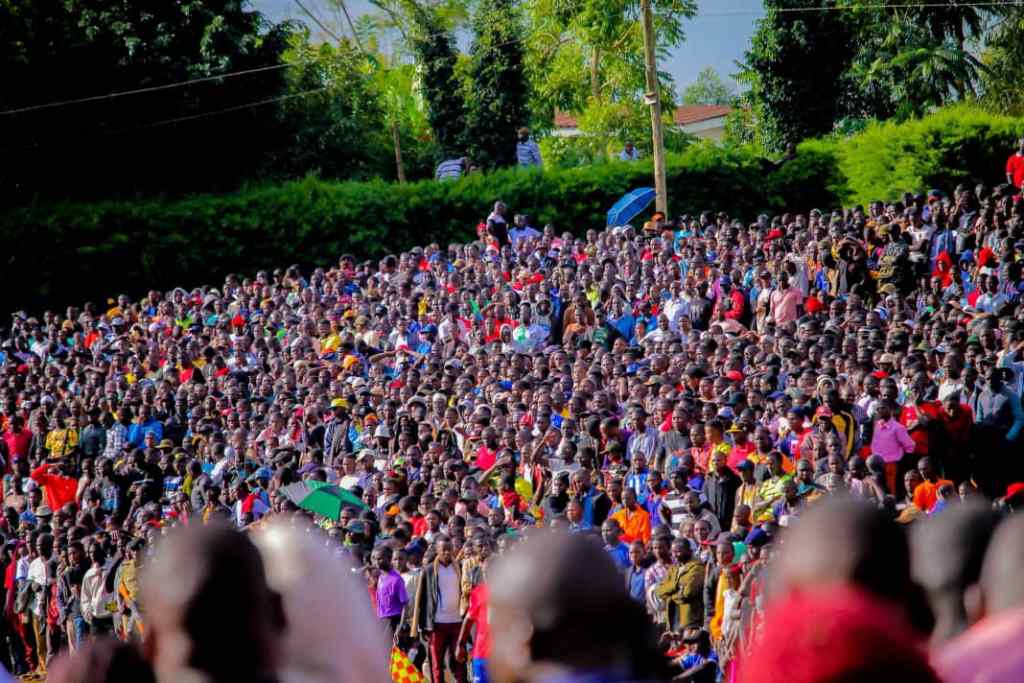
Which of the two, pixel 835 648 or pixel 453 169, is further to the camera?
pixel 453 169

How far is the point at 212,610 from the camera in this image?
284 centimetres

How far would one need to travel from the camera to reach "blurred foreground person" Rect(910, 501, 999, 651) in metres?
3.33

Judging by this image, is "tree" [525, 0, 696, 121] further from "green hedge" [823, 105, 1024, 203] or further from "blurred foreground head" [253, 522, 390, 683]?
"blurred foreground head" [253, 522, 390, 683]

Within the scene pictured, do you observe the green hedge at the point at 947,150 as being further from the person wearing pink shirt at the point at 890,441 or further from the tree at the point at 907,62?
the person wearing pink shirt at the point at 890,441

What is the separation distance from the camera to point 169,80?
1207 inches

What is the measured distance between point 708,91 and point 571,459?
123 m

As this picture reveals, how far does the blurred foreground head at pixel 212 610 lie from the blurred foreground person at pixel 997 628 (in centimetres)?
145

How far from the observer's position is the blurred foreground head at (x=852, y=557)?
2811 mm

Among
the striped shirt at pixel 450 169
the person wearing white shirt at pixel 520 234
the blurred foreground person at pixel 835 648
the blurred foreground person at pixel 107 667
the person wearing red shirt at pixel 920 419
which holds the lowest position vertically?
the person wearing red shirt at pixel 920 419

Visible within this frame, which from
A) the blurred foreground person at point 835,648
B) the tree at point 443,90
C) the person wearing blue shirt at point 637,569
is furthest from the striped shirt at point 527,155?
the blurred foreground person at point 835,648

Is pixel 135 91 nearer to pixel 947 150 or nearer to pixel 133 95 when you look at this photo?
pixel 133 95

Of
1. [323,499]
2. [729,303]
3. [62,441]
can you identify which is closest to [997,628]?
[323,499]

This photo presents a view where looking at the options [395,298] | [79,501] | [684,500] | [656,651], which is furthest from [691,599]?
[395,298]

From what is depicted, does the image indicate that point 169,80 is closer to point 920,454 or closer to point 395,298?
point 395,298
